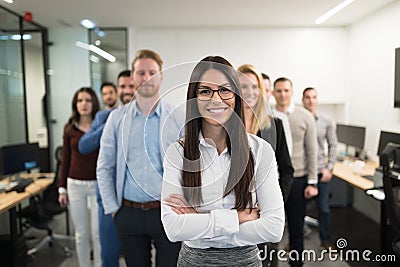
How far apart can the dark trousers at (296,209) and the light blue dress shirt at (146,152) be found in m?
1.13

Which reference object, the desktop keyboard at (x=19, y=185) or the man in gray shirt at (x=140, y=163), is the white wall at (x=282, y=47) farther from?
the desktop keyboard at (x=19, y=185)

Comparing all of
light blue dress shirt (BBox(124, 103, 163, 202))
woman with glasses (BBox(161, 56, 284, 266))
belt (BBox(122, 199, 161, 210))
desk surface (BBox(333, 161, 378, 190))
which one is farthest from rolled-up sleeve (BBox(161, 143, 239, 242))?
desk surface (BBox(333, 161, 378, 190))

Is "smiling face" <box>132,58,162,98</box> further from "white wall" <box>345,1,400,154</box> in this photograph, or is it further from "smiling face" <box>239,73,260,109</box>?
"white wall" <box>345,1,400,154</box>

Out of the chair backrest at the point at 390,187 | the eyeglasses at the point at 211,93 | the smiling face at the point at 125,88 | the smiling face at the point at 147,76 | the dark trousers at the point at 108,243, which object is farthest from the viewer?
the dark trousers at the point at 108,243

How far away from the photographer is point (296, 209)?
2236mm

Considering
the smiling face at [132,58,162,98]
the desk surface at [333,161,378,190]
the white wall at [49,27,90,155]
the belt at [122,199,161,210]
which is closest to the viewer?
the smiling face at [132,58,162,98]

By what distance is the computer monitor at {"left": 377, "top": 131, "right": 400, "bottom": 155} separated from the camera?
6.62ft

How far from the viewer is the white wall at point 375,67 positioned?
6.48ft

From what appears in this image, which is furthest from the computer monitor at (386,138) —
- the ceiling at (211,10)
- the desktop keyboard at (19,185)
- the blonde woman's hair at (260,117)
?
the desktop keyboard at (19,185)

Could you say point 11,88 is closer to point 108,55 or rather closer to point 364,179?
point 108,55

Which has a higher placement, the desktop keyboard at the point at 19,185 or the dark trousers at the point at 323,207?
the desktop keyboard at the point at 19,185

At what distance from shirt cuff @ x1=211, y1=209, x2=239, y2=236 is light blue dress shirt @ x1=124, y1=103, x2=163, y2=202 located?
231mm

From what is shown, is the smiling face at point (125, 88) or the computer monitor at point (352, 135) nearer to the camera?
the smiling face at point (125, 88)

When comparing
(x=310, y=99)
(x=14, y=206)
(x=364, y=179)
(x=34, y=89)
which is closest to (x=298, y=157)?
(x=310, y=99)
